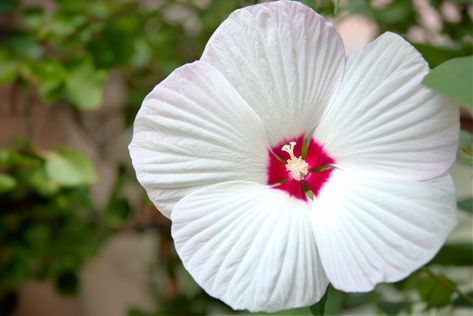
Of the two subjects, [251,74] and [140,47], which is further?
[140,47]

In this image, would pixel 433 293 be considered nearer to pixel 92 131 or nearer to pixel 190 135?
pixel 190 135

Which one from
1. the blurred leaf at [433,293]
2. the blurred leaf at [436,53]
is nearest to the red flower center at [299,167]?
the blurred leaf at [436,53]

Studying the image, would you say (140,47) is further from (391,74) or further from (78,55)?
(391,74)

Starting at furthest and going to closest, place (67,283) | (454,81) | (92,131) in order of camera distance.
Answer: (92,131)
(67,283)
(454,81)

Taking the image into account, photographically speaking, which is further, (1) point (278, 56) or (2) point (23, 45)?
(2) point (23, 45)

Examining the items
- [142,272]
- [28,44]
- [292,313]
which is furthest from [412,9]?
[142,272]

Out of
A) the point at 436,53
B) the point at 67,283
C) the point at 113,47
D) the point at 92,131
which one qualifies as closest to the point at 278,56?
the point at 436,53

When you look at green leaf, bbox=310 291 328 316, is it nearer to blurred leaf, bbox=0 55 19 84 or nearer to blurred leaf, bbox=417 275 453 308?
blurred leaf, bbox=417 275 453 308

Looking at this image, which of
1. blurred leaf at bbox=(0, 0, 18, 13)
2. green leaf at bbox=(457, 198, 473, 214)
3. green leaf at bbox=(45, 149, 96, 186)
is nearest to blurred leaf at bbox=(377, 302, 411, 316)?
green leaf at bbox=(457, 198, 473, 214)
